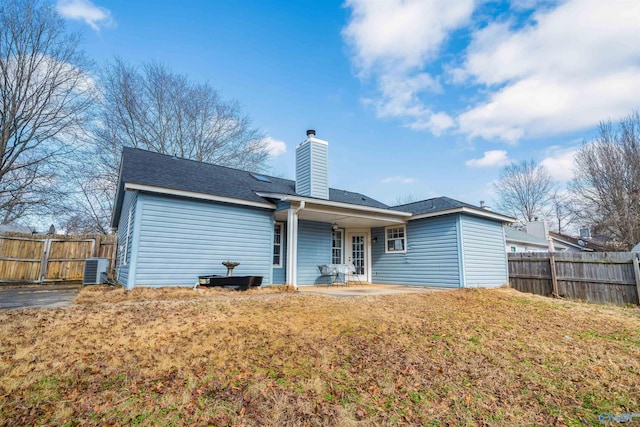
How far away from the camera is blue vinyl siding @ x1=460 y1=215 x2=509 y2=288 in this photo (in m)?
9.57

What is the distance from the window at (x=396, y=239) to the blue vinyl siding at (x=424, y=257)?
17 centimetres

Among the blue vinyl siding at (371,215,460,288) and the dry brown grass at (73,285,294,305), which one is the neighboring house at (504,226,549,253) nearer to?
the blue vinyl siding at (371,215,460,288)

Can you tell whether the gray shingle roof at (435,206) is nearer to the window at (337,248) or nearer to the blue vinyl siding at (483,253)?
the blue vinyl siding at (483,253)

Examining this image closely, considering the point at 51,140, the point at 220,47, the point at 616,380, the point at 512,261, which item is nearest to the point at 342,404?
the point at 616,380

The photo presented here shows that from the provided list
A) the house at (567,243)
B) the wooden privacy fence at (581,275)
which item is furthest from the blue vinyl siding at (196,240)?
the house at (567,243)

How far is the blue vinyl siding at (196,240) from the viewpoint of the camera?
7059mm

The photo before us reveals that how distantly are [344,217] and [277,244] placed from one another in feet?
7.76

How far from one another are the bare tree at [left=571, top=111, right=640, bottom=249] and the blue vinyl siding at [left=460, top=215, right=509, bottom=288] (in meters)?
11.5

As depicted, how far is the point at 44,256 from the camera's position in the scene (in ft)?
35.3

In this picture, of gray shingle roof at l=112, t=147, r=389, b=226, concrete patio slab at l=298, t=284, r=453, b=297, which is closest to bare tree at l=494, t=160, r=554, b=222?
concrete patio slab at l=298, t=284, r=453, b=297

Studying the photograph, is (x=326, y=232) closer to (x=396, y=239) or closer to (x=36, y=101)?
(x=396, y=239)

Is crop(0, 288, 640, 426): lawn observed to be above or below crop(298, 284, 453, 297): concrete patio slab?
below

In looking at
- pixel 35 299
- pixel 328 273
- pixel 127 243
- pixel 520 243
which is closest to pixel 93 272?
pixel 127 243

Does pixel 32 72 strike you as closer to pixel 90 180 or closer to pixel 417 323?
pixel 90 180
